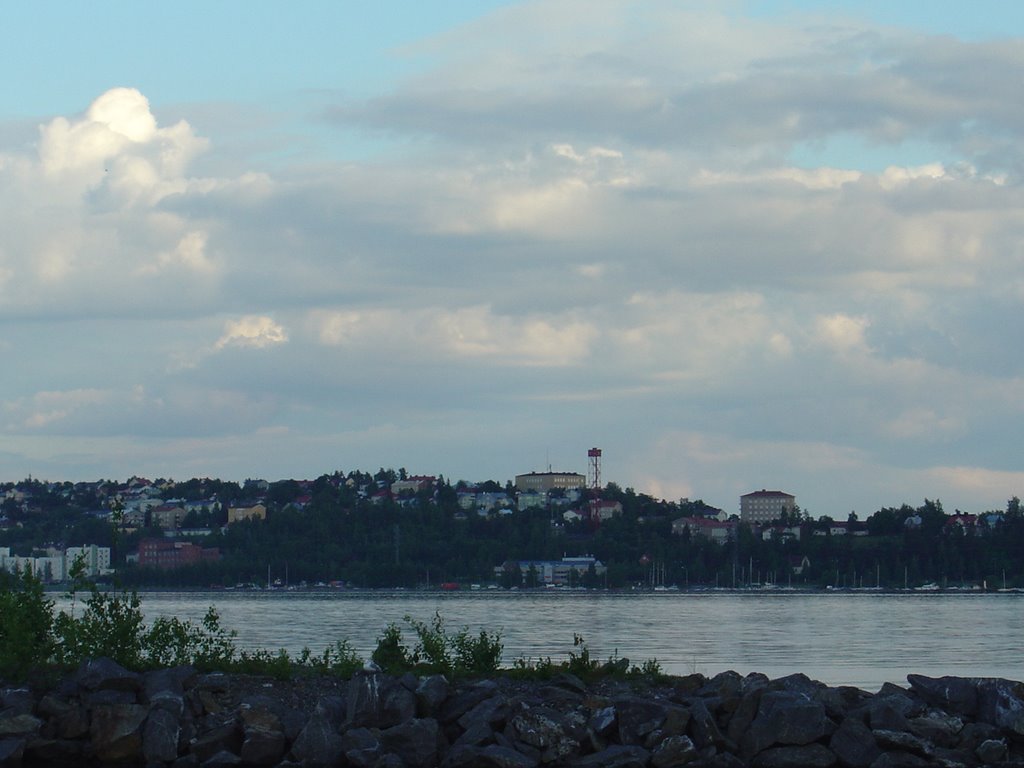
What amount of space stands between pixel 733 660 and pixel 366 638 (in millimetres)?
17202

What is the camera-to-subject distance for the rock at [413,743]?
2381cm

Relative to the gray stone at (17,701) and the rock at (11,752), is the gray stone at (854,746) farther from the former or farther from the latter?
the gray stone at (17,701)

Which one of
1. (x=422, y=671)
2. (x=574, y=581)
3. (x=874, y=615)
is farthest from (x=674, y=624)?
(x=574, y=581)

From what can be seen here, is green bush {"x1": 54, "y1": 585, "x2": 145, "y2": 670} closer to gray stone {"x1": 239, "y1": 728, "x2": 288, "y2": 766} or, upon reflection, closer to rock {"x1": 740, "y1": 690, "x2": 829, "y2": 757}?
gray stone {"x1": 239, "y1": 728, "x2": 288, "y2": 766}

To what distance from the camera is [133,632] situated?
90.6 feet

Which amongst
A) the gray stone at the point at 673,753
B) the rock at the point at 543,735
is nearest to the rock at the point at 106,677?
the rock at the point at 543,735

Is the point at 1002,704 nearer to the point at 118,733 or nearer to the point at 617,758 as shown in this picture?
the point at 617,758

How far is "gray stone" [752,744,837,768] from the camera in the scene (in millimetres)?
24078

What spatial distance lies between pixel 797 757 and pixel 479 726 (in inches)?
193

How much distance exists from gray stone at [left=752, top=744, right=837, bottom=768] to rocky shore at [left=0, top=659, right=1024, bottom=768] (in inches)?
0.9

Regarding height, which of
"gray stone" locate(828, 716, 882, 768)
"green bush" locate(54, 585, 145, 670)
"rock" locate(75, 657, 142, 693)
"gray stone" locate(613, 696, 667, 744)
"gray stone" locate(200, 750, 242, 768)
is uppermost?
"green bush" locate(54, 585, 145, 670)

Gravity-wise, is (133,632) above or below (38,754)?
above

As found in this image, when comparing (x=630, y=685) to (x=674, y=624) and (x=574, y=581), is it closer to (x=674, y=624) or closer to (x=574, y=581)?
(x=674, y=624)

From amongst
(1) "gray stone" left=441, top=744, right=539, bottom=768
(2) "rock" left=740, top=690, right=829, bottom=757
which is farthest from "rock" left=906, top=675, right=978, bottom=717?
(1) "gray stone" left=441, top=744, right=539, bottom=768
